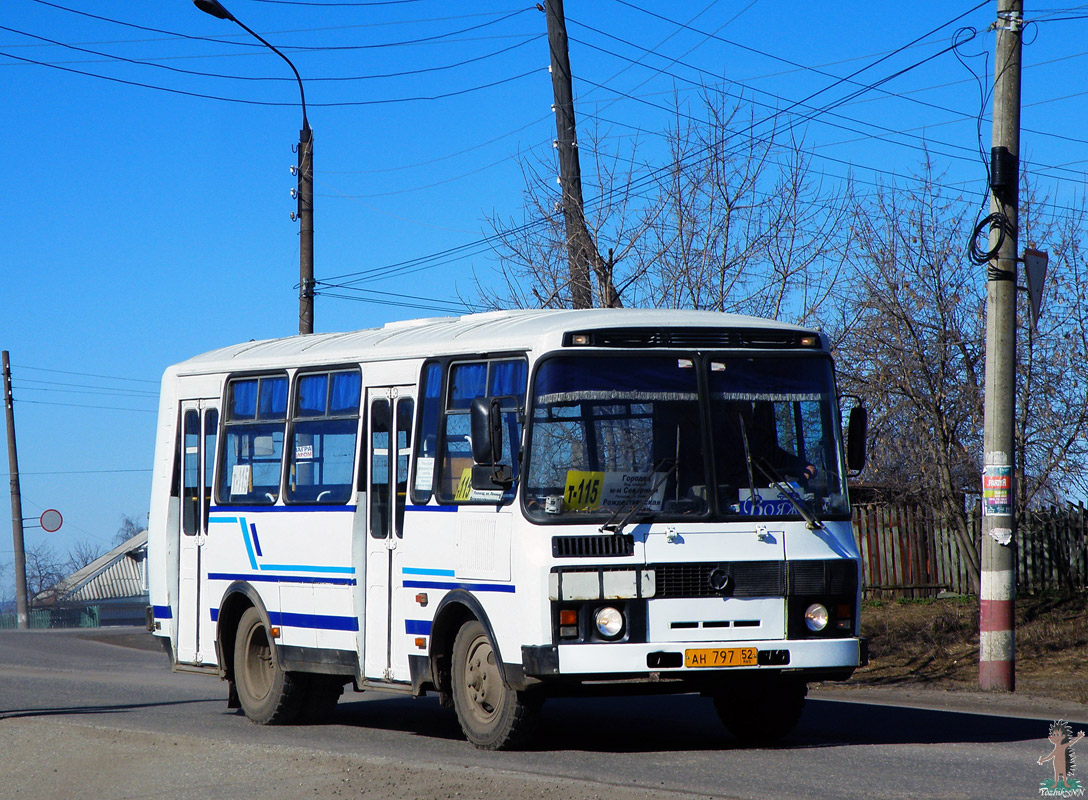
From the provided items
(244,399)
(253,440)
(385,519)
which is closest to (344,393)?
(385,519)

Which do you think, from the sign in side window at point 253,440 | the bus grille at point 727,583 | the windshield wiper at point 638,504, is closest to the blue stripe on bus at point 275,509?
the sign in side window at point 253,440

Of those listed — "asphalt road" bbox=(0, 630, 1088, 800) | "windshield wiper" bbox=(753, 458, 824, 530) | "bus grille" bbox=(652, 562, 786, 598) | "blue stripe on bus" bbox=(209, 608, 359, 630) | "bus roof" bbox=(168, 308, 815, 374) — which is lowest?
"asphalt road" bbox=(0, 630, 1088, 800)

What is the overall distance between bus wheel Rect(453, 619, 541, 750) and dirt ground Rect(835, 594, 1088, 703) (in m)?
6.87

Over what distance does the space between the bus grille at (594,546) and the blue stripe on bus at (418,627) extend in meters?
1.68

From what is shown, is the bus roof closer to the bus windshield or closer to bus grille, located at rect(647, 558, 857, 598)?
the bus windshield

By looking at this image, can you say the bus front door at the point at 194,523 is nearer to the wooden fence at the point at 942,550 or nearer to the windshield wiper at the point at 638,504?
the windshield wiper at the point at 638,504

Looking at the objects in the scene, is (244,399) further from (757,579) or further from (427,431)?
(757,579)

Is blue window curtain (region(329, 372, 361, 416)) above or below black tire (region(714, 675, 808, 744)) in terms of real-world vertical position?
above

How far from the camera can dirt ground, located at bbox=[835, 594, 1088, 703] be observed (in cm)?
1723

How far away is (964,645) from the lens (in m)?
20.2

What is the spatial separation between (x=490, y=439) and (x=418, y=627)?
6.64 ft

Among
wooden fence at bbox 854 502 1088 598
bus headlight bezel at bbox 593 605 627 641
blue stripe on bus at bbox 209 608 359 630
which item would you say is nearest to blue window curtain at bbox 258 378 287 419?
blue stripe on bus at bbox 209 608 359 630

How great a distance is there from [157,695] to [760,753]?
8764 millimetres

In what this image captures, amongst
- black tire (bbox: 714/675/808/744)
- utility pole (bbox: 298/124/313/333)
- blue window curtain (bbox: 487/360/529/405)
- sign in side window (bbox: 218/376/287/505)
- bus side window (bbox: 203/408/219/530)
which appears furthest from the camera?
utility pole (bbox: 298/124/313/333)
